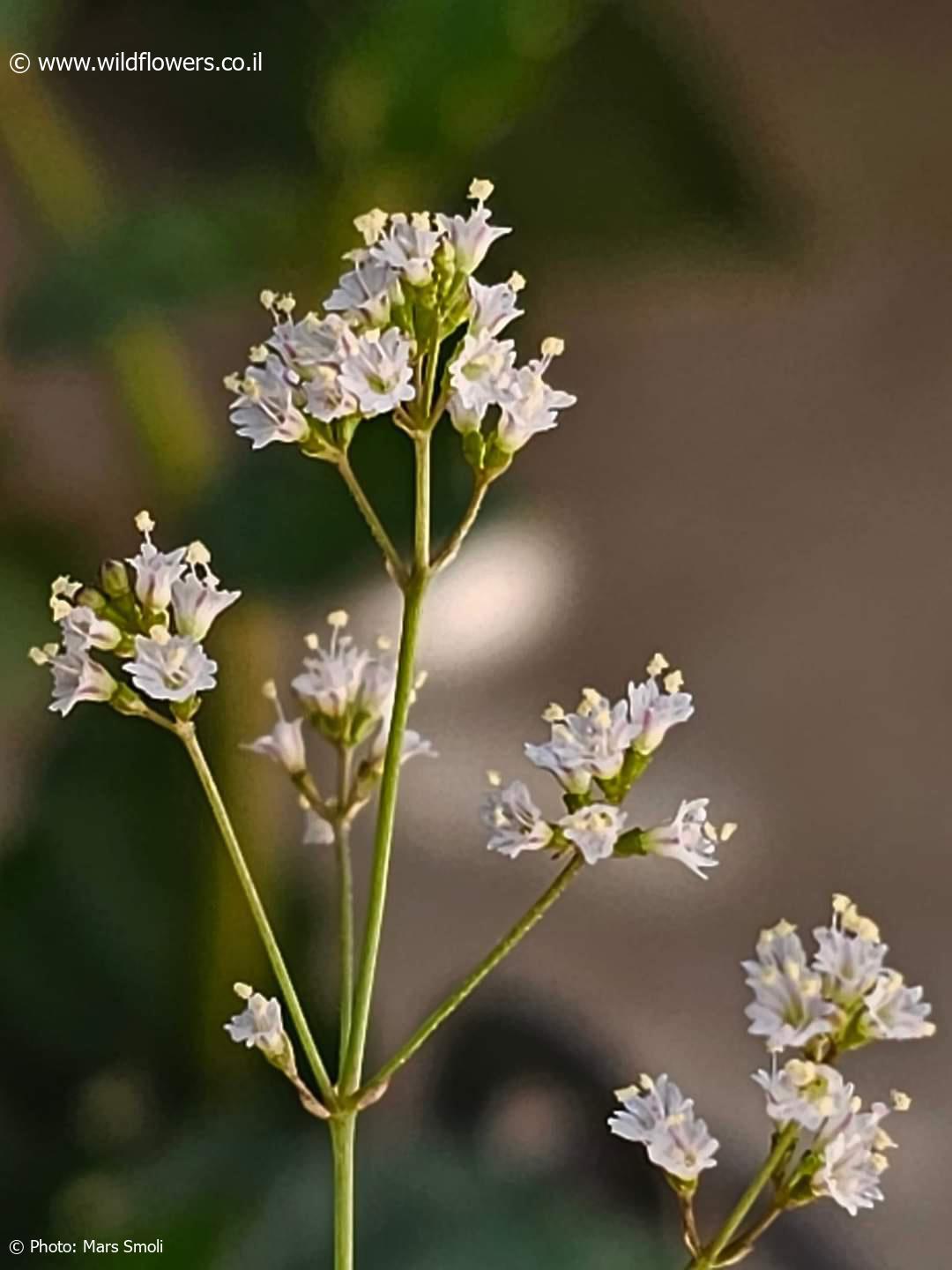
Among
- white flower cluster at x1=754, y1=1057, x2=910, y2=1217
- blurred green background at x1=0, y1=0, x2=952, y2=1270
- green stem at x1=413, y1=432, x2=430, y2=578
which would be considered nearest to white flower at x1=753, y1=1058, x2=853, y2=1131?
white flower cluster at x1=754, y1=1057, x2=910, y2=1217

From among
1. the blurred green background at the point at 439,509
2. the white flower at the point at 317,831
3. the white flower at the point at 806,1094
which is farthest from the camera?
the blurred green background at the point at 439,509

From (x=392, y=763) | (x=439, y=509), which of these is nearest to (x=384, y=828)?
(x=392, y=763)

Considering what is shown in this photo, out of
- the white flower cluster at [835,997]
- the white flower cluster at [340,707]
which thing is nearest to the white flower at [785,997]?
the white flower cluster at [835,997]

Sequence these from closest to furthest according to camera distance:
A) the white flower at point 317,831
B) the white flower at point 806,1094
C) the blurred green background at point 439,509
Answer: the white flower at point 806,1094 → the white flower at point 317,831 → the blurred green background at point 439,509

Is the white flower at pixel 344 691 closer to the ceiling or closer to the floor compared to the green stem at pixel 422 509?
closer to the floor

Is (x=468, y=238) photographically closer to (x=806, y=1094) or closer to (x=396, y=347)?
(x=396, y=347)

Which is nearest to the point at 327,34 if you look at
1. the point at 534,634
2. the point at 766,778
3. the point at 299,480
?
the point at 299,480

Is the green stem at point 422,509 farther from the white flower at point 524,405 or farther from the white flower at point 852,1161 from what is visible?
the white flower at point 852,1161

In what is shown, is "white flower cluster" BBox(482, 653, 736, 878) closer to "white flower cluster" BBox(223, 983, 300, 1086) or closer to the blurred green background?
"white flower cluster" BBox(223, 983, 300, 1086)
